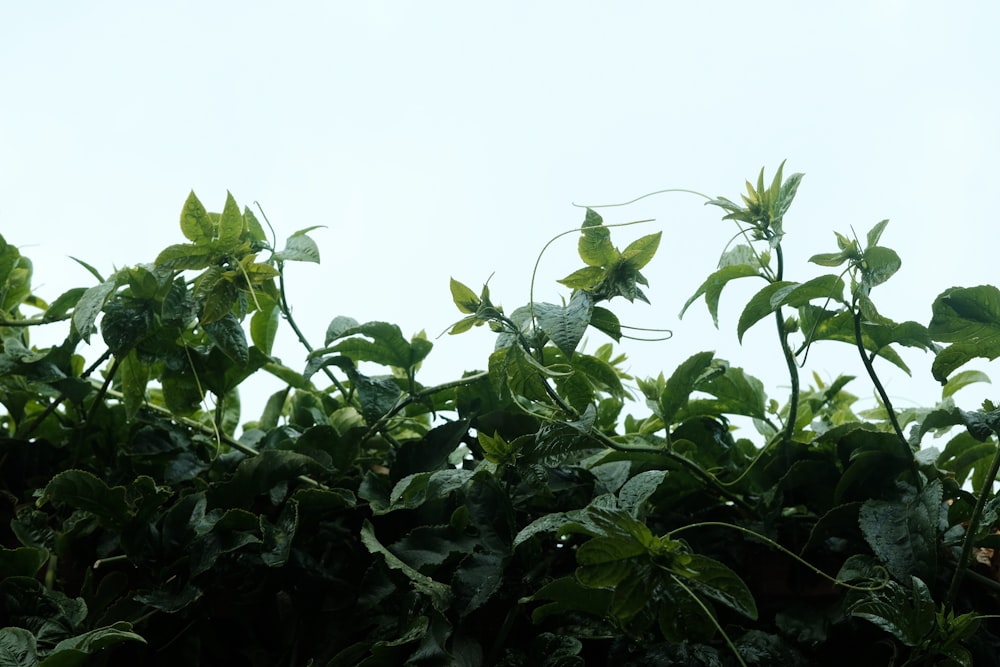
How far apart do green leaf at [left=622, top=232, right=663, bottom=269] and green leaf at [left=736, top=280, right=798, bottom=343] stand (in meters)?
0.07

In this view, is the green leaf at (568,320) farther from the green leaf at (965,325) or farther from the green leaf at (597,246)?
the green leaf at (965,325)

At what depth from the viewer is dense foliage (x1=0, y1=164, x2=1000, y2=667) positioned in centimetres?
51

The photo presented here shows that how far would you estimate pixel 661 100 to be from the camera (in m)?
1.33

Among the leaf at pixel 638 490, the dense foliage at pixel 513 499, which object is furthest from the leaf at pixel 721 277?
the leaf at pixel 638 490

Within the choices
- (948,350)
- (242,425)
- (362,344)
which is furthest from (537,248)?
(242,425)

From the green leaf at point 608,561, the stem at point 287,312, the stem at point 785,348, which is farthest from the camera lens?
the stem at point 287,312

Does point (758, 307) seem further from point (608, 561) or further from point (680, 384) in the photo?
point (608, 561)

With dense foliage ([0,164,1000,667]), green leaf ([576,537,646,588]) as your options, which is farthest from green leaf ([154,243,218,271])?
green leaf ([576,537,646,588])

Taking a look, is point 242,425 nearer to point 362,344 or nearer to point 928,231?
point 362,344

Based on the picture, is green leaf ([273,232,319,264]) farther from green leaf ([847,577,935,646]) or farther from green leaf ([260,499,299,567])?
green leaf ([847,577,935,646])

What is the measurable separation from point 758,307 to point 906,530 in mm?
165

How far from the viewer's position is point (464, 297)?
587mm

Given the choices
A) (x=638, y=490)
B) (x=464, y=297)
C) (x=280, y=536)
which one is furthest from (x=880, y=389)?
(x=280, y=536)

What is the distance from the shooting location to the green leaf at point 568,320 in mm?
527
